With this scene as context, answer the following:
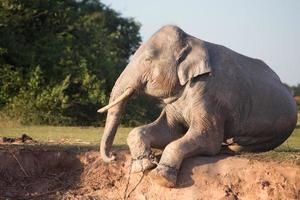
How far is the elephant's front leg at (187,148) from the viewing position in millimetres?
8297

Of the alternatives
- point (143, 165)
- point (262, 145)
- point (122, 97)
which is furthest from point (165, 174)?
point (262, 145)

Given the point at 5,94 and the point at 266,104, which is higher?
the point at 266,104

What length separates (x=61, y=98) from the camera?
78.5ft

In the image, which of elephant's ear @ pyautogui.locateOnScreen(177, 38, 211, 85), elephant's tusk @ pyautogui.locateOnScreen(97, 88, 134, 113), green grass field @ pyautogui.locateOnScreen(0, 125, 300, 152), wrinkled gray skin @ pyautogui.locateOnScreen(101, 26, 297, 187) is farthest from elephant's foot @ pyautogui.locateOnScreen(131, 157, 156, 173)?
green grass field @ pyautogui.locateOnScreen(0, 125, 300, 152)

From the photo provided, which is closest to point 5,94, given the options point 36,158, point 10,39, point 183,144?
point 10,39

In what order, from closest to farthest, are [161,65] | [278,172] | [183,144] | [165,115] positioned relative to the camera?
1. [278,172]
2. [183,144]
3. [161,65]
4. [165,115]

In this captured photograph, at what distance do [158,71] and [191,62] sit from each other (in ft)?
1.57

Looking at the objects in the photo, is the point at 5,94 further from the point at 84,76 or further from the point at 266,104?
the point at 266,104

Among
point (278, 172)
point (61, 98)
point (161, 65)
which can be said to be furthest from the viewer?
point (61, 98)

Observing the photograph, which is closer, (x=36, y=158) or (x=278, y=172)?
(x=278, y=172)

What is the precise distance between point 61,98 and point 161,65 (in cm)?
1524

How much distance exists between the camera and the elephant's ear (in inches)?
355

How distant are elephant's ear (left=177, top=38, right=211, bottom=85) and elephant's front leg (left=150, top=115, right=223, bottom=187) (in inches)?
27.8

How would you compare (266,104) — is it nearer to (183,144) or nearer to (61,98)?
(183,144)
